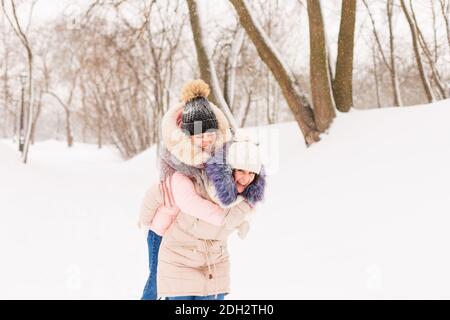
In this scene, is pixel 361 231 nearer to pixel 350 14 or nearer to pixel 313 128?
pixel 313 128

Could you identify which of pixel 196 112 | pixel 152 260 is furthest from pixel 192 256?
pixel 196 112

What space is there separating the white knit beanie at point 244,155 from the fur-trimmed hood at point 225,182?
0.12 ft

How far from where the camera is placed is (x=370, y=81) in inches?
1508

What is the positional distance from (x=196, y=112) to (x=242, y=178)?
16.0 inches

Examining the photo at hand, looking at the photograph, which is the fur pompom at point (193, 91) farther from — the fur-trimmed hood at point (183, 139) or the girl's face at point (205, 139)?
the girl's face at point (205, 139)

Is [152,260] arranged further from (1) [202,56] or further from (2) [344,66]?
(1) [202,56]

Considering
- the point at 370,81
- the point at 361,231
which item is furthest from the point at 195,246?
the point at 370,81

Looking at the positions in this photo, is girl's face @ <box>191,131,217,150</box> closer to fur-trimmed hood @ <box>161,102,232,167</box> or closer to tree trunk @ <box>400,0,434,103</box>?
fur-trimmed hood @ <box>161,102,232,167</box>

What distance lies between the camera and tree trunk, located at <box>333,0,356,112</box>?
666cm

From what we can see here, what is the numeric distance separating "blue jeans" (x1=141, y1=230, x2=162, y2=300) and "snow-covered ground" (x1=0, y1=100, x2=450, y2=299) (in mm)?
1190

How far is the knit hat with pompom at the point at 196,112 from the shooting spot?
2.16 m

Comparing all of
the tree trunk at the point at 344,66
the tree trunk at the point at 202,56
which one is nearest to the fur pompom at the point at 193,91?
the tree trunk at the point at 344,66

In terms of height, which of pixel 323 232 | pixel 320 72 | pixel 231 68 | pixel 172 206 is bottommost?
pixel 323 232

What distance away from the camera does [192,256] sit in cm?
219
